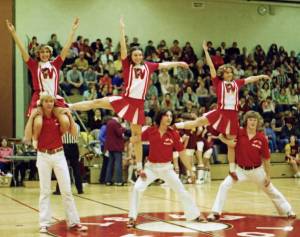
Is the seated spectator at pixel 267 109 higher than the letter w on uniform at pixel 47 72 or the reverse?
the reverse

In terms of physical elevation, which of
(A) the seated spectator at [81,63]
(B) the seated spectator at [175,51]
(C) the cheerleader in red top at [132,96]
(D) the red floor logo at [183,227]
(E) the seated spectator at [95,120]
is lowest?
(D) the red floor logo at [183,227]

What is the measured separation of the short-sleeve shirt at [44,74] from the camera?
→ 26.7 feet

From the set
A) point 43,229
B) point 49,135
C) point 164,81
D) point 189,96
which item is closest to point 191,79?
point 164,81

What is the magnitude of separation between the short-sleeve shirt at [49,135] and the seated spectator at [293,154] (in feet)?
36.3

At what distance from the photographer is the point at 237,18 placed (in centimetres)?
2269

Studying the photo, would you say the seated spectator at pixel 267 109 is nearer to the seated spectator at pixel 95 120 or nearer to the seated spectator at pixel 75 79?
the seated spectator at pixel 95 120

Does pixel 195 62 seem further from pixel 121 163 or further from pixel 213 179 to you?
pixel 121 163

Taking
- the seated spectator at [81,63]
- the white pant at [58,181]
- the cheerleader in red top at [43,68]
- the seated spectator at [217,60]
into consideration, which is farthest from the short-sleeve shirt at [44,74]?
the seated spectator at [217,60]

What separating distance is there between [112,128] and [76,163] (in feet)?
7.46

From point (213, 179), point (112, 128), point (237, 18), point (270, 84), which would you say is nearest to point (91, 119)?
point (112, 128)

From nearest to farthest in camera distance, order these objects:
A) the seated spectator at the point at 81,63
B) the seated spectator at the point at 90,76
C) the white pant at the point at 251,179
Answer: the white pant at the point at 251,179 < the seated spectator at the point at 90,76 < the seated spectator at the point at 81,63

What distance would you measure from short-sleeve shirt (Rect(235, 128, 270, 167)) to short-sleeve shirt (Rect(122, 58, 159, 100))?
1.73m

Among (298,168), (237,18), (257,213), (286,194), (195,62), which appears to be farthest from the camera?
(237,18)

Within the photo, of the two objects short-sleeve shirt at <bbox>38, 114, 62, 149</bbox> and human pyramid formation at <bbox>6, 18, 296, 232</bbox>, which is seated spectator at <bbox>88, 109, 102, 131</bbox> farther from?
short-sleeve shirt at <bbox>38, 114, 62, 149</bbox>
